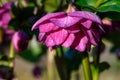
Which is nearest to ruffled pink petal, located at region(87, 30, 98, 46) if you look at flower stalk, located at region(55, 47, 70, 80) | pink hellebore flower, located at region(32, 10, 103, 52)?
pink hellebore flower, located at region(32, 10, 103, 52)

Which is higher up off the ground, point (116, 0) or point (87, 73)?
point (116, 0)

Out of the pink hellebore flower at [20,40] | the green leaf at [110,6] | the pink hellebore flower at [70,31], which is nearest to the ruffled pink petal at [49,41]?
the pink hellebore flower at [70,31]

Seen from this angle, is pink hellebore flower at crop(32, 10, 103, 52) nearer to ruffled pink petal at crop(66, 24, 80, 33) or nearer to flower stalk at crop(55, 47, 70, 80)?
ruffled pink petal at crop(66, 24, 80, 33)

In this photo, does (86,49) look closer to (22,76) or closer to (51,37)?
(51,37)

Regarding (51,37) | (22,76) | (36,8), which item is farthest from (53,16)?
(22,76)

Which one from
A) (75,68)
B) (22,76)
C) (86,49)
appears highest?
(86,49)

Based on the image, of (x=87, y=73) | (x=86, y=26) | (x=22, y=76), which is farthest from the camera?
(x=22, y=76)

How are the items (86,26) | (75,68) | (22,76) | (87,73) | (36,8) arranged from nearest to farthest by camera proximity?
1. (86,26)
2. (87,73)
3. (36,8)
4. (75,68)
5. (22,76)

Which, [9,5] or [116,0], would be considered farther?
[9,5]
